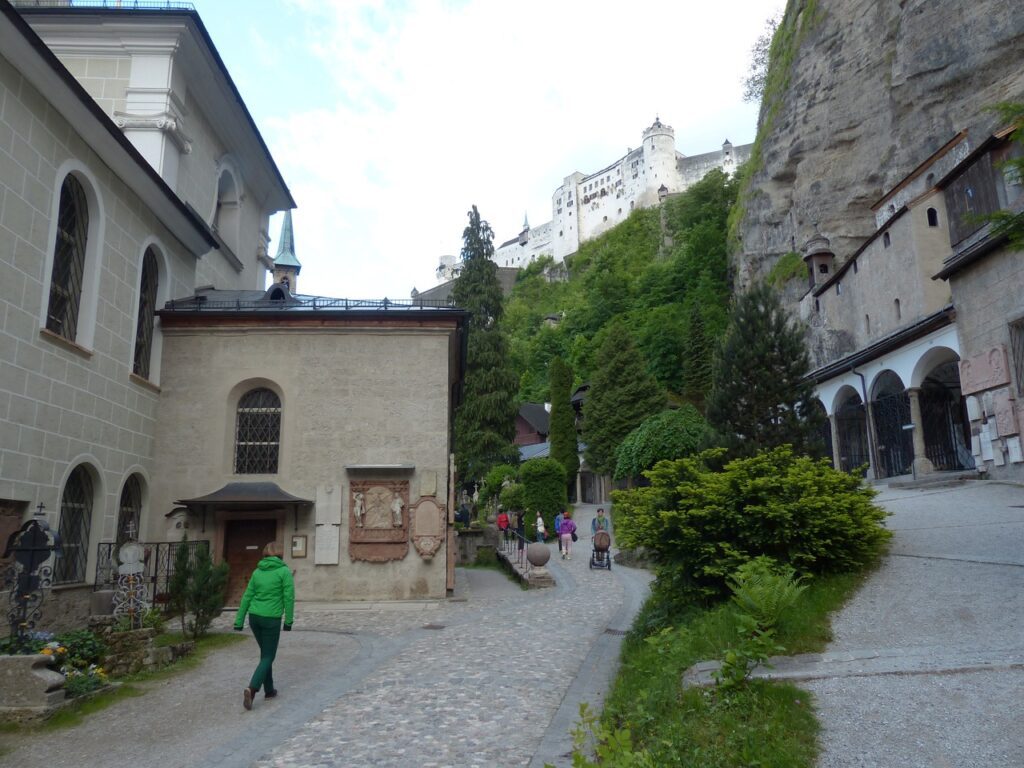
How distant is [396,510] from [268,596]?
25.2 ft

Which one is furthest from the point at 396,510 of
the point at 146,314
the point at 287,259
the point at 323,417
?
the point at 287,259

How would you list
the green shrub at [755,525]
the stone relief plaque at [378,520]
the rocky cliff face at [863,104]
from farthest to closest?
the rocky cliff face at [863,104]
the stone relief plaque at [378,520]
the green shrub at [755,525]

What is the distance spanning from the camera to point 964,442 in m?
24.3

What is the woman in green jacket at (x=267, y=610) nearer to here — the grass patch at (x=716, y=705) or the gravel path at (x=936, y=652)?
the grass patch at (x=716, y=705)

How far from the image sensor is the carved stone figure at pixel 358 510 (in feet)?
51.2

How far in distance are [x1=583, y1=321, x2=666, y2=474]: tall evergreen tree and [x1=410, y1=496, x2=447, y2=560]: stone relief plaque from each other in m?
25.9

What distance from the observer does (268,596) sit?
8.02m

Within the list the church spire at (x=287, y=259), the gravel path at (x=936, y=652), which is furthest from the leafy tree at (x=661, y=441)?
the church spire at (x=287, y=259)

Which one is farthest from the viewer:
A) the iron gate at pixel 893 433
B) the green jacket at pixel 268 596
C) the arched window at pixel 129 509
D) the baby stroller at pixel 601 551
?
the iron gate at pixel 893 433

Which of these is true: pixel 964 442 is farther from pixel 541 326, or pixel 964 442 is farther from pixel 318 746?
pixel 541 326

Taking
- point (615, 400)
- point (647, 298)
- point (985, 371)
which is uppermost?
point (647, 298)

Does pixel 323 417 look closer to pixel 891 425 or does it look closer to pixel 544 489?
pixel 544 489

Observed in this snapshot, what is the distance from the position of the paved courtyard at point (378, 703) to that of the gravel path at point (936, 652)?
218 centimetres

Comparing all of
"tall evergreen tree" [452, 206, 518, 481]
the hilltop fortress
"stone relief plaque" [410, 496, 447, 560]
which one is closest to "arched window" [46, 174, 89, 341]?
"stone relief plaque" [410, 496, 447, 560]
